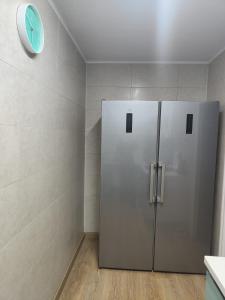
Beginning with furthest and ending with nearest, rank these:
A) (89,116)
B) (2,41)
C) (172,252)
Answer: (89,116)
(172,252)
(2,41)

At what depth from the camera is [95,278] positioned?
218 cm

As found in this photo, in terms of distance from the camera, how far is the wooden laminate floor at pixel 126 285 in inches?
76.6

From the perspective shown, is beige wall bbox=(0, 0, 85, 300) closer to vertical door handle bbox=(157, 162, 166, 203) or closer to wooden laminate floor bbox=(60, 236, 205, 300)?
wooden laminate floor bbox=(60, 236, 205, 300)

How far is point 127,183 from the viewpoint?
7.34 feet

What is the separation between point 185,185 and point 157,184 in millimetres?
281

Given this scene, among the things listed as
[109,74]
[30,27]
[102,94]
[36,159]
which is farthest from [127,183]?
[30,27]

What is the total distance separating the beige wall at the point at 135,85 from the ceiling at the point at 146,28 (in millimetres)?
150

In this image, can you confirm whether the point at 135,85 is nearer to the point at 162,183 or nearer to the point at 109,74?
the point at 109,74

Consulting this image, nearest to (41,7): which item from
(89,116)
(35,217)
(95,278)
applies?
(35,217)

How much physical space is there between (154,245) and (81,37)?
222 cm

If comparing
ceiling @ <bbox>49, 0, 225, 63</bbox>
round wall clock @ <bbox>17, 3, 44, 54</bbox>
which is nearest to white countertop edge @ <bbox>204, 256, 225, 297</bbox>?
round wall clock @ <bbox>17, 3, 44, 54</bbox>

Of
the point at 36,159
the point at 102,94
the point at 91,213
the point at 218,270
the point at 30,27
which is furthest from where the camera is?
the point at 91,213

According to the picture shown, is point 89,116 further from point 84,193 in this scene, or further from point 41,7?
point 41,7

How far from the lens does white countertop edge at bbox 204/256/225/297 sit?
0.96 meters
